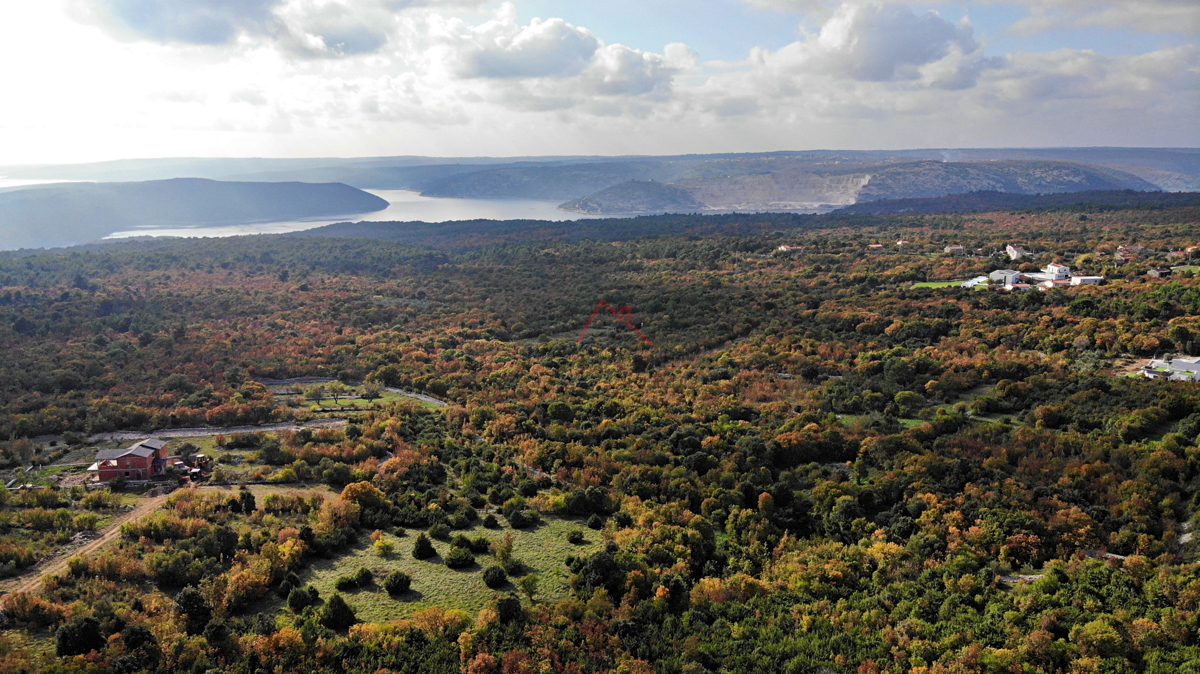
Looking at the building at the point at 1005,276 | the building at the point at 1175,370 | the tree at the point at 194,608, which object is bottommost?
the tree at the point at 194,608

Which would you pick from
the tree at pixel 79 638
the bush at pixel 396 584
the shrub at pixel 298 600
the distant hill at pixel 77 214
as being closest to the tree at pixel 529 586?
the bush at pixel 396 584

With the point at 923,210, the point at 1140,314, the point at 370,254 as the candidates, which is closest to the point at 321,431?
the point at 1140,314

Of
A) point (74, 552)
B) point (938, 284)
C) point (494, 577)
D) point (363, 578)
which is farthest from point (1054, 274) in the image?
point (74, 552)

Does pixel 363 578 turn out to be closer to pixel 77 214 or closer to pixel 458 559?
pixel 458 559

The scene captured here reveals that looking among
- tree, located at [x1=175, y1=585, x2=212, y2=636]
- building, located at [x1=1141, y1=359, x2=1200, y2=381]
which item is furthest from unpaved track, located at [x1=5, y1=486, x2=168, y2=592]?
building, located at [x1=1141, y1=359, x2=1200, y2=381]

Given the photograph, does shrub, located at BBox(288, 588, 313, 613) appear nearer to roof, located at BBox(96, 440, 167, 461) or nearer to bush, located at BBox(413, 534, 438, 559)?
bush, located at BBox(413, 534, 438, 559)

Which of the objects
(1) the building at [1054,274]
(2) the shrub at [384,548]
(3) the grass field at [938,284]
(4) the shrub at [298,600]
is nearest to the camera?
(4) the shrub at [298,600]

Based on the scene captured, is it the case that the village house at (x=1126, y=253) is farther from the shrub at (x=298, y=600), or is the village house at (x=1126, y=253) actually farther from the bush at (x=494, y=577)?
the shrub at (x=298, y=600)
